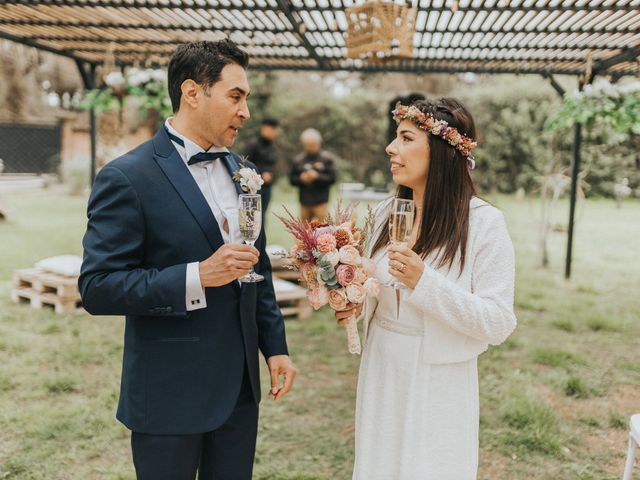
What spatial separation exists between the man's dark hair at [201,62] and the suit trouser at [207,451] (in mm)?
1101

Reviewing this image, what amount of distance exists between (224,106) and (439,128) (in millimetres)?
823

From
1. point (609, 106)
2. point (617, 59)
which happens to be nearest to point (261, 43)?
point (609, 106)

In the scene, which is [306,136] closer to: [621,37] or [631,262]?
[621,37]

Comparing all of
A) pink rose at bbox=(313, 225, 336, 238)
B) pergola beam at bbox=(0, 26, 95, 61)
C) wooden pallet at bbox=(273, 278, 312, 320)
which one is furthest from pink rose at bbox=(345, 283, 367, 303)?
pergola beam at bbox=(0, 26, 95, 61)

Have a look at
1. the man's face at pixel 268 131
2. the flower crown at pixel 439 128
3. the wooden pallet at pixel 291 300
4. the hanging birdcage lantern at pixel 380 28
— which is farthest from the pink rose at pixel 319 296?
the man's face at pixel 268 131

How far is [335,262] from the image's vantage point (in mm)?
1960

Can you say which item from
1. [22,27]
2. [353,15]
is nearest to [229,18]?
[353,15]

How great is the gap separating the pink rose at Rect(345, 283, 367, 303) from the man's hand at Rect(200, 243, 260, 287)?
1.29 feet

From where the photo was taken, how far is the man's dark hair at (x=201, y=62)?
1.94 metres

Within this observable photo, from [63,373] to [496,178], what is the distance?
1706 cm

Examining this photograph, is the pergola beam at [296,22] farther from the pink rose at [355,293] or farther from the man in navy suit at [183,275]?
the pink rose at [355,293]

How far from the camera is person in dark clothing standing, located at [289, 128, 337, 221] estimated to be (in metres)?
8.61

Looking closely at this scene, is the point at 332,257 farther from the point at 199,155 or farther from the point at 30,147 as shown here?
the point at 30,147

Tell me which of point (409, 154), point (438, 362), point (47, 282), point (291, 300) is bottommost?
point (291, 300)
